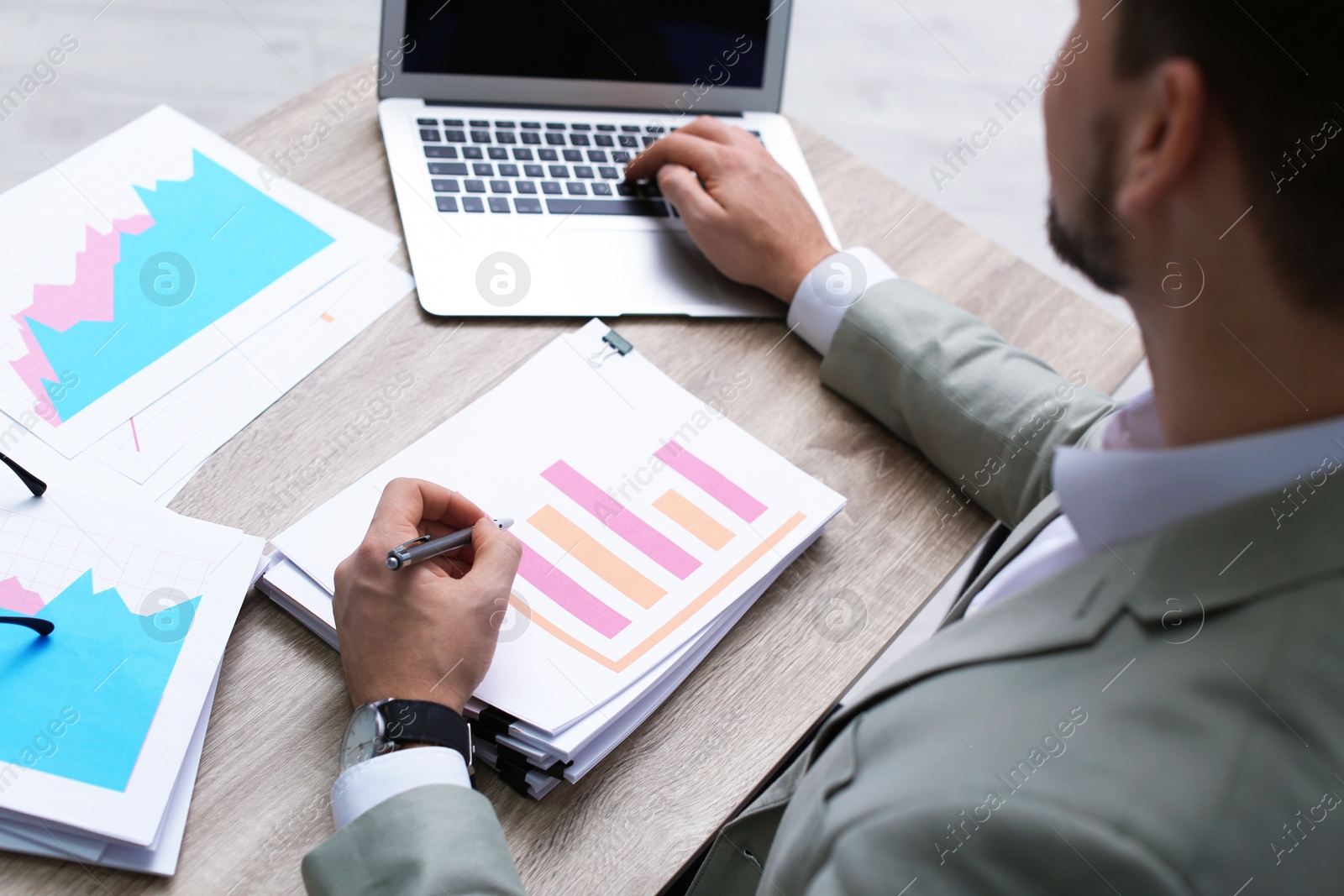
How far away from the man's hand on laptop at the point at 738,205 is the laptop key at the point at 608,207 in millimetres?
29

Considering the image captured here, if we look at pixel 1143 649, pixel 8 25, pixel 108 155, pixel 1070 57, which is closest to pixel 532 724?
pixel 1143 649

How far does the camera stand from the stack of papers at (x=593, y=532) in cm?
73

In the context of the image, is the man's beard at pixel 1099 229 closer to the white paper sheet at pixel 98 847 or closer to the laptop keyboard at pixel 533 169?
the laptop keyboard at pixel 533 169

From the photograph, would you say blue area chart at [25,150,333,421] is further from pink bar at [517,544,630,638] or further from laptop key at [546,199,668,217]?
pink bar at [517,544,630,638]

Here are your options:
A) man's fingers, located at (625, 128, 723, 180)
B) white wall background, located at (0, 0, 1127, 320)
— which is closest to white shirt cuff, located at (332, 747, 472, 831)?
man's fingers, located at (625, 128, 723, 180)

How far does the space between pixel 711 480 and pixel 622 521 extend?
3.8 inches

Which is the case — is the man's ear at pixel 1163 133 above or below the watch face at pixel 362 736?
above

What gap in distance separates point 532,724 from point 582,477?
0.23m

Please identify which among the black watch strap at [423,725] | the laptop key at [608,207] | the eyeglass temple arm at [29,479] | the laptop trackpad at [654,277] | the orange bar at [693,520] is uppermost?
the laptop key at [608,207]

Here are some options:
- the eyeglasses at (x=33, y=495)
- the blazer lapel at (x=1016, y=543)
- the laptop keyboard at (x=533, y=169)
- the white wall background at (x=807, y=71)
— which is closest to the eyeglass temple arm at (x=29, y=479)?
the eyeglasses at (x=33, y=495)

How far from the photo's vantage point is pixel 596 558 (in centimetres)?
81

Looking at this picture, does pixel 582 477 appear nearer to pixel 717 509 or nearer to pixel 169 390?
pixel 717 509

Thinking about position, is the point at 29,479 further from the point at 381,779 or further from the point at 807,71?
the point at 807,71

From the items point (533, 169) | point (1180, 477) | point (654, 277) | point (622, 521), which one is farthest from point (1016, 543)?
point (533, 169)
